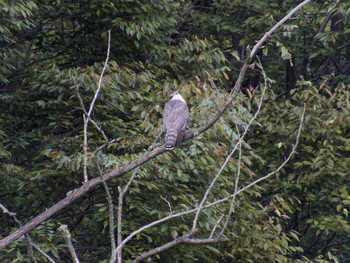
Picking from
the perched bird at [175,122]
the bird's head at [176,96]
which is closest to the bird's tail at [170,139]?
the perched bird at [175,122]

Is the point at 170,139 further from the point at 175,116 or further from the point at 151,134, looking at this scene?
the point at 151,134

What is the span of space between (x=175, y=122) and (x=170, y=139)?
380mm

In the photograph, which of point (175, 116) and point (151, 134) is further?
point (151, 134)

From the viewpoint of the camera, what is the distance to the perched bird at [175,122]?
17.0ft

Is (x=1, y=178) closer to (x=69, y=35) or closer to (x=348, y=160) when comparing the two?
(x=69, y=35)

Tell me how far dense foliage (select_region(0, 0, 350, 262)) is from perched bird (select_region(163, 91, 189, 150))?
185 millimetres

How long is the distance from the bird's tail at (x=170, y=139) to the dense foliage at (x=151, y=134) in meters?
0.17

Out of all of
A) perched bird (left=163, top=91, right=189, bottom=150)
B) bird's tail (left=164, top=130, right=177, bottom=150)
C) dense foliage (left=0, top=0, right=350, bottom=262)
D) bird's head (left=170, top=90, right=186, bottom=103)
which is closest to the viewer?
bird's tail (left=164, top=130, right=177, bottom=150)

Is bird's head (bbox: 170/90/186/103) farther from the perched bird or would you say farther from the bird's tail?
the bird's tail

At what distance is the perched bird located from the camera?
5.17 meters

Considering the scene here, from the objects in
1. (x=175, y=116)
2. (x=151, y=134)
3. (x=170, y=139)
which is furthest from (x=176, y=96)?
(x=170, y=139)

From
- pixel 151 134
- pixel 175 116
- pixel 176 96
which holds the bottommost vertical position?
pixel 151 134

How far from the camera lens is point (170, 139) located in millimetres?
5152

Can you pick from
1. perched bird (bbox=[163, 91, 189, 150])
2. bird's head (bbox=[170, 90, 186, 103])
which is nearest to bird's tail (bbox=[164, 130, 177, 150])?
perched bird (bbox=[163, 91, 189, 150])
